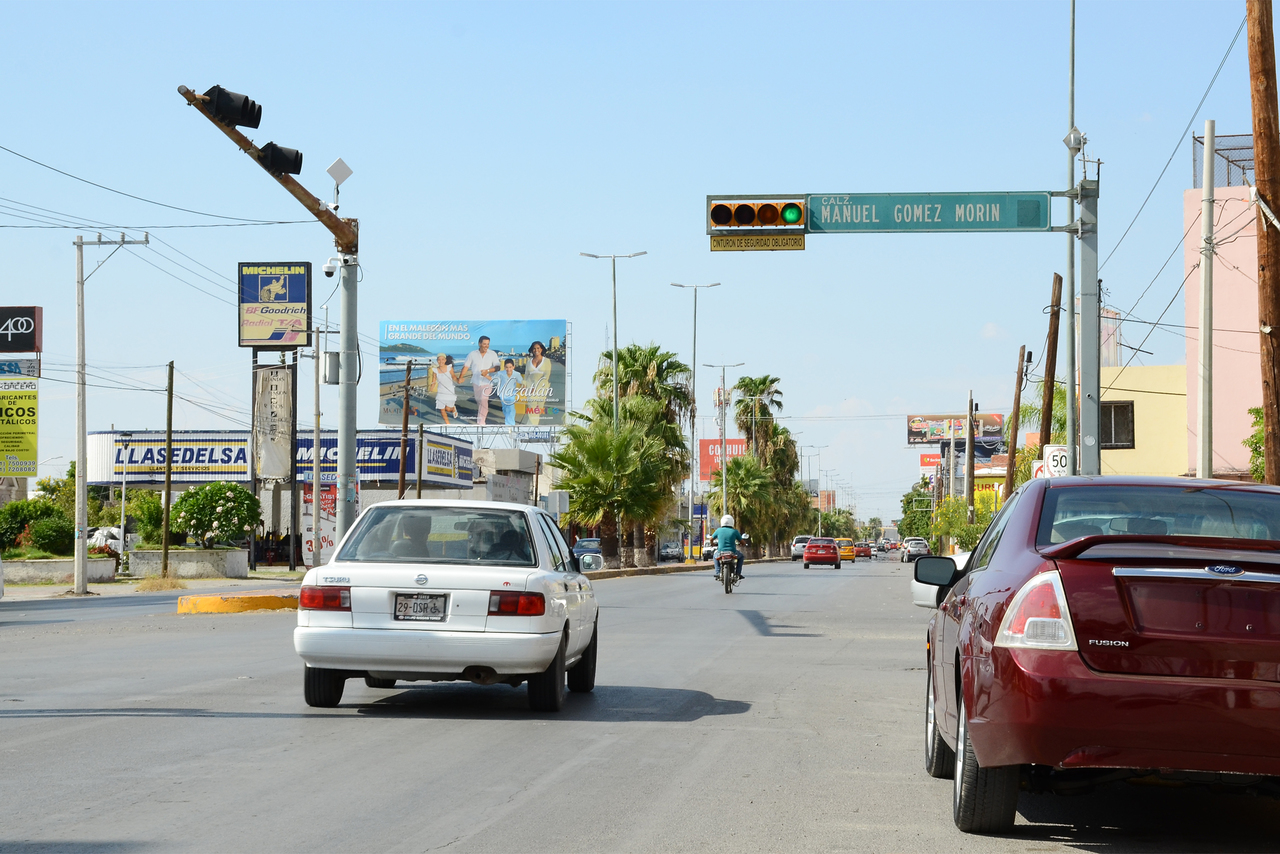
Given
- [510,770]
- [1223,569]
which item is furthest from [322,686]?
[1223,569]

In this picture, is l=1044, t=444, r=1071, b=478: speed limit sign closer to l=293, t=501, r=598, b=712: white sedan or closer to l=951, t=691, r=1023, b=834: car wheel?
l=293, t=501, r=598, b=712: white sedan

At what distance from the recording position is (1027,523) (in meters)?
6.35

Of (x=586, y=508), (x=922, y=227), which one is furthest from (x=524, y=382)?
(x=922, y=227)

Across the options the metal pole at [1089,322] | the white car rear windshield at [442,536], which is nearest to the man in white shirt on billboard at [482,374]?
the metal pole at [1089,322]

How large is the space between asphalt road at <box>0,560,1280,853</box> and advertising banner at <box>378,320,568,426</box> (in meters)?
62.5

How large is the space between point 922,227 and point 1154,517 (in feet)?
50.4

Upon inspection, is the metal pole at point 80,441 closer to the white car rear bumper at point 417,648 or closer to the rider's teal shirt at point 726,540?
the rider's teal shirt at point 726,540

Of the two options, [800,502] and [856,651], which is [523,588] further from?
[800,502]

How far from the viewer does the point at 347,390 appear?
70.6 ft

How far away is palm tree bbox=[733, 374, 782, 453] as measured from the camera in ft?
321

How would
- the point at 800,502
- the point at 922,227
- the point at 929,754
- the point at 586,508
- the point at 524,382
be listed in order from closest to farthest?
1. the point at 929,754
2. the point at 922,227
3. the point at 586,508
4. the point at 524,382
5. the point at 800,502

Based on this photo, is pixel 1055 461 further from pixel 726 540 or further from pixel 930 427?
pixel 930 427

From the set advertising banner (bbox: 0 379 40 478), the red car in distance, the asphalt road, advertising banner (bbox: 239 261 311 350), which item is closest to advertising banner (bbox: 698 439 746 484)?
the red car in distance

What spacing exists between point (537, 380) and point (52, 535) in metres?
33.6
